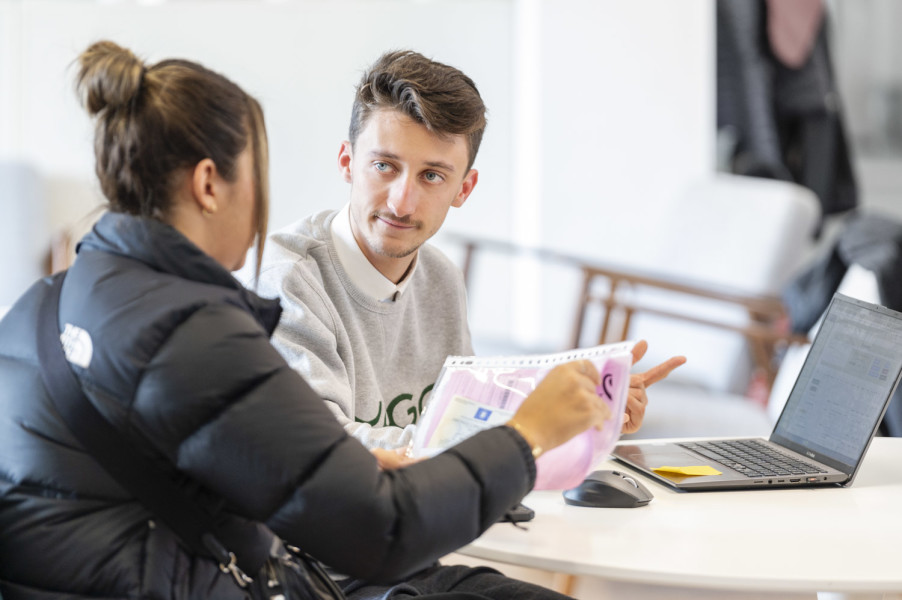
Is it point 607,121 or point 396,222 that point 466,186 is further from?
point 607,121

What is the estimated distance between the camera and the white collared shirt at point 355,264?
4.94ft

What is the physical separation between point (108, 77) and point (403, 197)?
524 mm

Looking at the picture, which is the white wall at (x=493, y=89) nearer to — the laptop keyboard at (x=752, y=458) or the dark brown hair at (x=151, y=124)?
the laptop keyboard at (x=752, y=458)

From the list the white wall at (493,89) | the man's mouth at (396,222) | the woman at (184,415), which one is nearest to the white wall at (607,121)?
the white wall at (493,89)

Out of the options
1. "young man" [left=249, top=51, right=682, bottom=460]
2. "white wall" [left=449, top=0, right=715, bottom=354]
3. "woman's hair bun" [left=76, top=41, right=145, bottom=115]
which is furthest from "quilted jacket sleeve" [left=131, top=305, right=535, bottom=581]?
"white wall" [left=449, top=0, right=715, bottom=354]

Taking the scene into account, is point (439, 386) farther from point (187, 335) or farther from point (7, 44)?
point (7, 44)

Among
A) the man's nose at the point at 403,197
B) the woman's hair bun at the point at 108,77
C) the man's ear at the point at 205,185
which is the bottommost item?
the man's nose at the point at 403,197

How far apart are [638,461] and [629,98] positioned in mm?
2833

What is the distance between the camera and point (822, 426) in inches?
53.0

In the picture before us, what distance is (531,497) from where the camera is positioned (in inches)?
→ 47.6

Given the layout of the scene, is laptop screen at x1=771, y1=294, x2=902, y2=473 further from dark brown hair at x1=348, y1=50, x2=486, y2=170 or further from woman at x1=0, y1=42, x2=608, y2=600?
dark brown hair at x1=348, y1=50, x2=486, y2=170

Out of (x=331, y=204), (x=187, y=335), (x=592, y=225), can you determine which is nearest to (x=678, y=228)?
(x=592, y=225)

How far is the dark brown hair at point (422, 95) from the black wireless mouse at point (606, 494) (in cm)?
53

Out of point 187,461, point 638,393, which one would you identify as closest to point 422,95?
point 638,393
